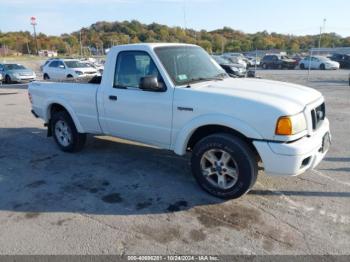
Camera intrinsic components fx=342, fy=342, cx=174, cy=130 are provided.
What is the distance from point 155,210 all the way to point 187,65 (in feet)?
6.91

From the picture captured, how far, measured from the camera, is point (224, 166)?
13.9 feet

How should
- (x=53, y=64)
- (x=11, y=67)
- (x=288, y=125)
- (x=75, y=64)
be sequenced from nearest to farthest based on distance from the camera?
(x=288, y=125) → (x=75, y=64) → (x=53, y=64) → (x=11, y=67)

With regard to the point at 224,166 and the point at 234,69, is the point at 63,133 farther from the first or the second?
the point at 234,69

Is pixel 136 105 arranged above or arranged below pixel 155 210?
above

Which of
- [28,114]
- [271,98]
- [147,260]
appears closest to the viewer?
[147,260]

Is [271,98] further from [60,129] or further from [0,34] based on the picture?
[0,34]

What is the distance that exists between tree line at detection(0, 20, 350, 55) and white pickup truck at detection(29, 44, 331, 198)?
5617 centimetres

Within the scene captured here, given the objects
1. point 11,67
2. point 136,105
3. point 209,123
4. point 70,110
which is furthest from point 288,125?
point 11,67

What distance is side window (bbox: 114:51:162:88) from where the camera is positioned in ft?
15.6

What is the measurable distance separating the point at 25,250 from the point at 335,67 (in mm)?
35612

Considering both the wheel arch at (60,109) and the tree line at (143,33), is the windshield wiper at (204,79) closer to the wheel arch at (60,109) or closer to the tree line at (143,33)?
the wheel arch at (60,109)

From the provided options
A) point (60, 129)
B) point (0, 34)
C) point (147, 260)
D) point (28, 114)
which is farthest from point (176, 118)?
point (0, 34)

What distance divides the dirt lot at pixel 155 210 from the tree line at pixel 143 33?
56.3 meters

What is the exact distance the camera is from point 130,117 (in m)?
5.02
